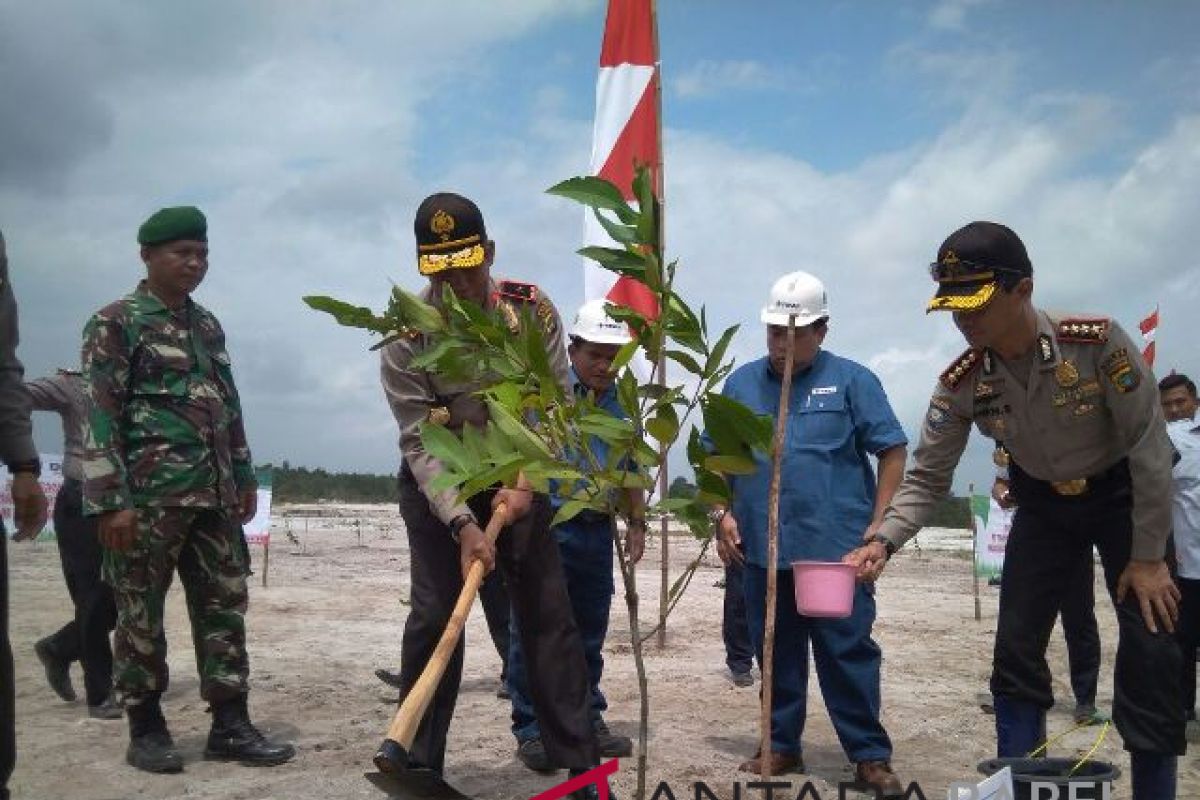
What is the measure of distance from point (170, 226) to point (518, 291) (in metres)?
1.64

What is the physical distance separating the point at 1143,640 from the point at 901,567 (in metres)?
15.5

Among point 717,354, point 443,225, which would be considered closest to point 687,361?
point 717,354

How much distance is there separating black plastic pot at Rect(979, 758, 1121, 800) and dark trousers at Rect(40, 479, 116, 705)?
4374 millimetres

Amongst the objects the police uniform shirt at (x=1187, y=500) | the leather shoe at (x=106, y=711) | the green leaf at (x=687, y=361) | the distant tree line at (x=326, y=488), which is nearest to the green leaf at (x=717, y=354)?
the green leaf at (x=687, y=361)

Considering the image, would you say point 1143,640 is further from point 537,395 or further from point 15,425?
point 15,425

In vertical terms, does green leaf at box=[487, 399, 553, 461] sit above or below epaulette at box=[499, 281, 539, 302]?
below

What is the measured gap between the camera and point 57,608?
9641mm

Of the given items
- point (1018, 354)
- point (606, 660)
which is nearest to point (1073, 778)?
point (1018, 354)

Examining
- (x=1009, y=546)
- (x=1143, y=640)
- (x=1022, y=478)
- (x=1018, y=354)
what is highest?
(x=1018, y=354)

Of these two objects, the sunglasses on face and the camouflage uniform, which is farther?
the camouflage uniform

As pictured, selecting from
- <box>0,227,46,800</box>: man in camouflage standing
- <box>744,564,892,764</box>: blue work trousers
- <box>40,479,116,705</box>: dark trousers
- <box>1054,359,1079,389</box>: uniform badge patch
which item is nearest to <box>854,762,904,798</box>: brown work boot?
<box>744,564,892,764</box>: blue work trousers

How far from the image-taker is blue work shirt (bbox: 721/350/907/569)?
14.2ft

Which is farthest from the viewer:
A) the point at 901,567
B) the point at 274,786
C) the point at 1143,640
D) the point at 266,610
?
the point at 901,567

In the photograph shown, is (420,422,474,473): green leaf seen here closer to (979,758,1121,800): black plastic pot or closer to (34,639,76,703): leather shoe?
(979,758,1121,800): black plastic pot
